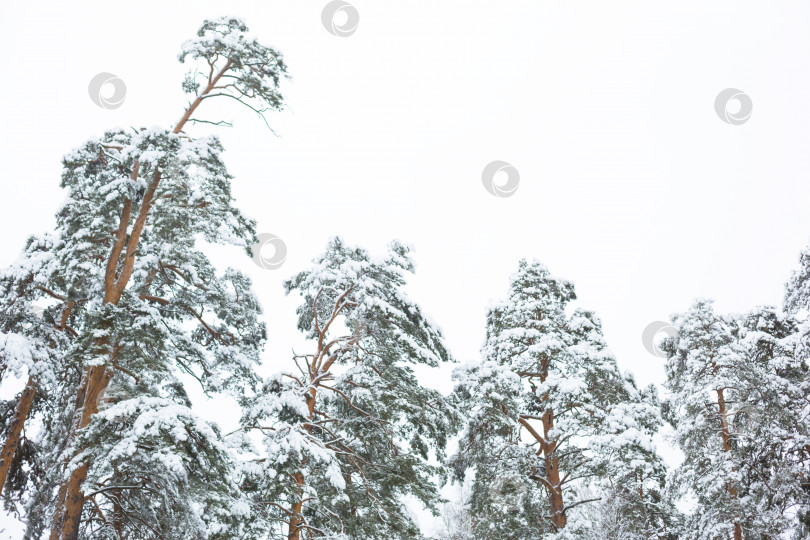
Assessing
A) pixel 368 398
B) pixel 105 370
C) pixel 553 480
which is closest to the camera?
pixel 105 370

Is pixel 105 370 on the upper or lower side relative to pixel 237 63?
lower

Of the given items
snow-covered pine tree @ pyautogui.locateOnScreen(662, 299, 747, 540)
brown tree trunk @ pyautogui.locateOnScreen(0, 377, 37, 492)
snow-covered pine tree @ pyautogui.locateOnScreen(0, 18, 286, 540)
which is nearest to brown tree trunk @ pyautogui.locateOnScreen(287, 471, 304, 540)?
snow-covered pine tree @ pyautogui.locateOnScreen(0, 18, 286, 540)

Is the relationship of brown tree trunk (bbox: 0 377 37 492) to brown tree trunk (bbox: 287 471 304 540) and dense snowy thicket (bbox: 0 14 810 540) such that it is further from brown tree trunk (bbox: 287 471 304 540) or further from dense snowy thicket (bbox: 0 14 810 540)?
brown tree trunk (bbox: 287 471 304 540)

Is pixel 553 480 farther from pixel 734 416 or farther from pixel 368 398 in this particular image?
pixel 368 398

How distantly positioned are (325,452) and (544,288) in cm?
960

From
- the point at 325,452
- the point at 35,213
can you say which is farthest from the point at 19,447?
the point at 35,213

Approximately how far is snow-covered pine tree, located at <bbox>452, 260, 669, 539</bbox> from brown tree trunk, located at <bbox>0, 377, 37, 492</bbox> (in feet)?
31.2

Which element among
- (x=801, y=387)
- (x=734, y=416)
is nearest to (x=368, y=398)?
(x=801, y=387)

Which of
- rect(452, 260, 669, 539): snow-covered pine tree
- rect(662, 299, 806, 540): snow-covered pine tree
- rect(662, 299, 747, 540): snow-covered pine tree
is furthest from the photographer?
rect(452, 260, 669, 539): snow-covered pine tree

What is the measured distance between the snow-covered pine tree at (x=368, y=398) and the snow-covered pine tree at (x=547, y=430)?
6.63ft

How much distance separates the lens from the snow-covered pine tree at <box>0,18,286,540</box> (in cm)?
758

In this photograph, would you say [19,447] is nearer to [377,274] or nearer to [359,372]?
[359,372]

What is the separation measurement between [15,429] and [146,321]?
16.6 feet

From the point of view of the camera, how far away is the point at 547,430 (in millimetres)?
15125
